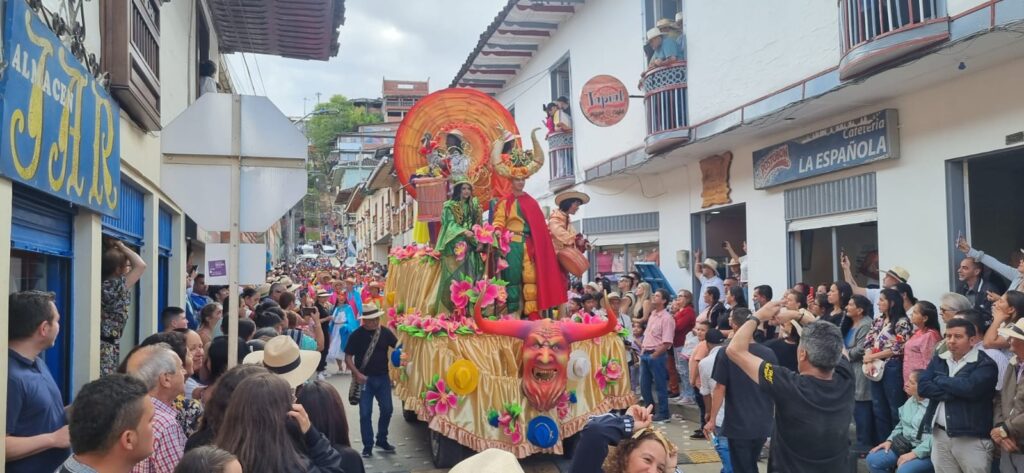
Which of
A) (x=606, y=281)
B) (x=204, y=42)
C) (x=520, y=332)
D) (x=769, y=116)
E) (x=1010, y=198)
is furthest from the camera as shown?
(x=606, y=281)

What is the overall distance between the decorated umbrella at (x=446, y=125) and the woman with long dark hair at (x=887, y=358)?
4.66m

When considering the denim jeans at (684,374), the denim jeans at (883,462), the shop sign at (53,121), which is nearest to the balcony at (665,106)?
the denim jeans at (684,374)

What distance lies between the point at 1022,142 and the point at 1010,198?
206 centimetres

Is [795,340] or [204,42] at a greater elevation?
[204,42]

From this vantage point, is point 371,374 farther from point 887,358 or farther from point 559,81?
point 559,81

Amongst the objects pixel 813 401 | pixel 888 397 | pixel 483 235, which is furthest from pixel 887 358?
pixel 483 235

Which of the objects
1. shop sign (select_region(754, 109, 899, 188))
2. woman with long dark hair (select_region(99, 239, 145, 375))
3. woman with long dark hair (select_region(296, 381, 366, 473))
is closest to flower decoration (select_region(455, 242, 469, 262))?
woman with long dark hair (select_region(99, 239, 145, 375))

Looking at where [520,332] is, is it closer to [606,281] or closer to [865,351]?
[865,351]

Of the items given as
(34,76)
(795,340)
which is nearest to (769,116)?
(795,340)

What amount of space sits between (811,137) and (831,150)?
0.43m

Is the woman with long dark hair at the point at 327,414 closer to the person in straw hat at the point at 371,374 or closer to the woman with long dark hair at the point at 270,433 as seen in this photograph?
the woman with long dark hair at the point at 270,433

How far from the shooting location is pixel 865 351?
6.88 meters

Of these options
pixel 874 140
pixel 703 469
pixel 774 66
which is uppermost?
pixel 774 66

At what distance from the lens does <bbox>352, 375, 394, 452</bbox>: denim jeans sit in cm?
787
